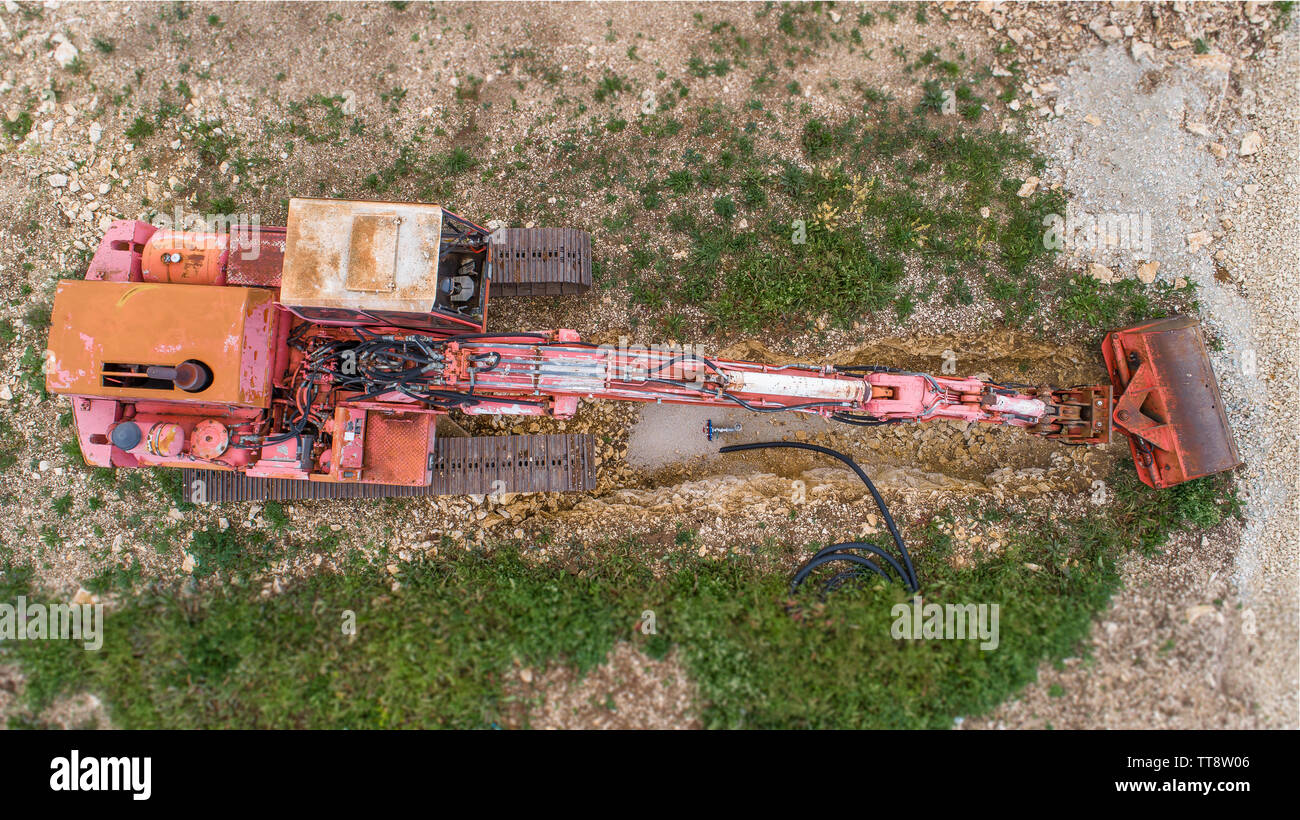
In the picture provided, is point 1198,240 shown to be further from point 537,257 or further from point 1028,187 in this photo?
point 537,257

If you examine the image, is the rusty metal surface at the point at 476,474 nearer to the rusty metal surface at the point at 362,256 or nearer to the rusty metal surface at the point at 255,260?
the rusty metal surface at the point at 362,256

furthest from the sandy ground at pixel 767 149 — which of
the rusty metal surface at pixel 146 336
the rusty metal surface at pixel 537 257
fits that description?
the rusty metal surface at pixel 146 336

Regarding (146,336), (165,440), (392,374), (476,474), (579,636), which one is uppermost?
(146,336)

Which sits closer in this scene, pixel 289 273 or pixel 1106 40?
pixel 289 273

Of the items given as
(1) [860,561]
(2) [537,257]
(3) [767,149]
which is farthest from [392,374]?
(1) [860,561]

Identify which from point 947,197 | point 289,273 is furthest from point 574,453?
point 947,197

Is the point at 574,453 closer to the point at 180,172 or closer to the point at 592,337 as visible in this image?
the point at 592,337
